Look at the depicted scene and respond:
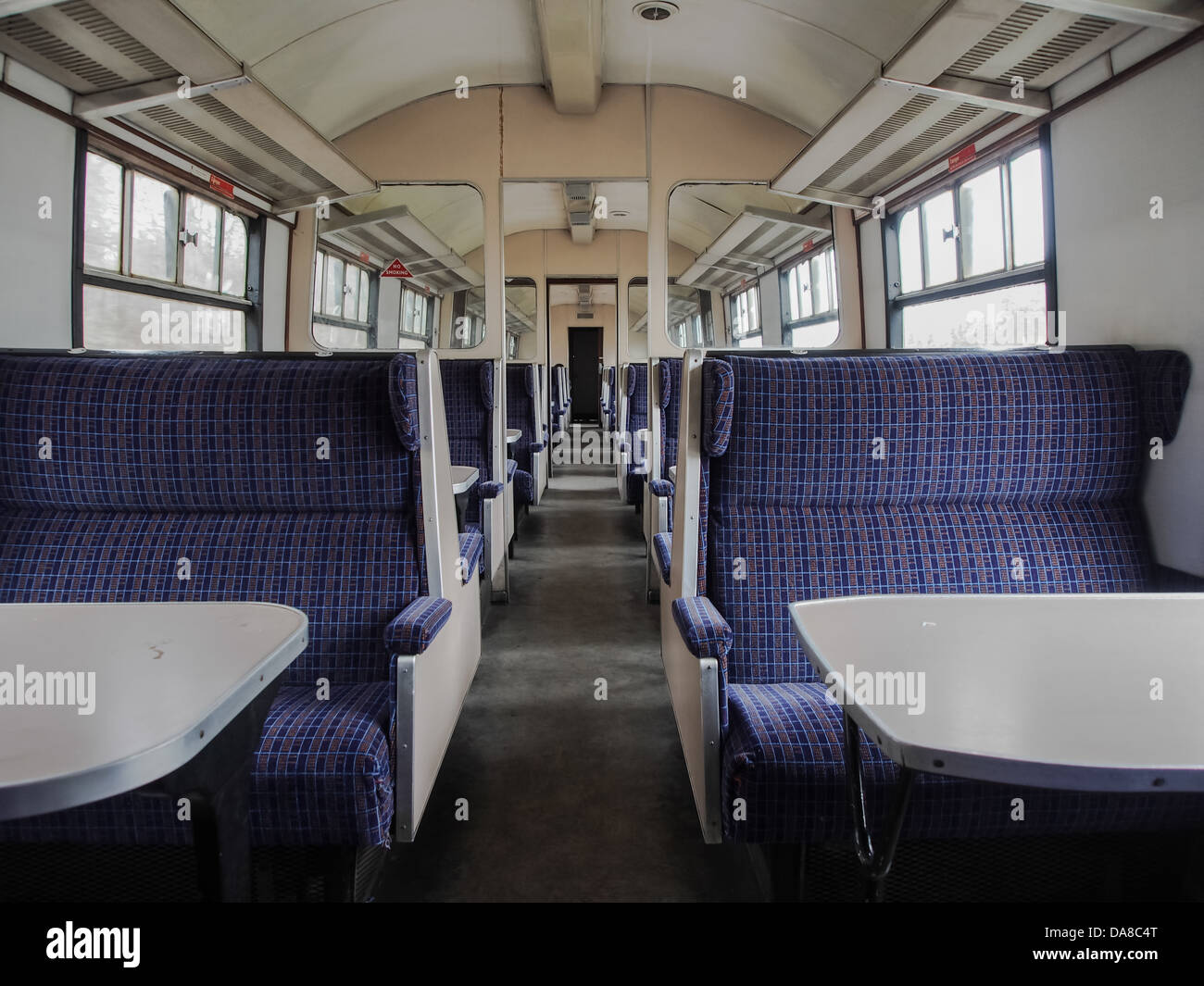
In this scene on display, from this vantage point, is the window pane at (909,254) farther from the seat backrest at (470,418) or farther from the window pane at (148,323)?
the window pane at (148,323)

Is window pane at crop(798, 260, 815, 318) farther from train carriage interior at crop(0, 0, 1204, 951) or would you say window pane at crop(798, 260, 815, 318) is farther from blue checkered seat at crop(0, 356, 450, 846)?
blue checkered seat at crop(0, 356, 450, 846)

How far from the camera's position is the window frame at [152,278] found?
3055 millimetres

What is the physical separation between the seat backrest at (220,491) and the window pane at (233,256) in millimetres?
2485

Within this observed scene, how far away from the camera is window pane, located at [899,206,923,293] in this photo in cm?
423

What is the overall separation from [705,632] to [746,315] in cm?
420

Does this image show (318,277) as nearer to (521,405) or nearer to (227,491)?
(521,405)

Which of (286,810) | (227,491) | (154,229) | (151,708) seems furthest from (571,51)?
(151,708)

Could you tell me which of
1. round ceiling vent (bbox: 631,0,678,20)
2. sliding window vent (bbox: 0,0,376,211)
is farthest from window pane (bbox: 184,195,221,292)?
round ceiling vent (bbox: 631,0,678,20)

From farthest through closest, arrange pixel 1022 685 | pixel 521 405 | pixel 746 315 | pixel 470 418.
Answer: pixel 521 405 → pixel 746 315 → pixel 470 418 → pixel 1022 685

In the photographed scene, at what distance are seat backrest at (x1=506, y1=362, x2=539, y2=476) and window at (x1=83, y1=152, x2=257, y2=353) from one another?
2.28 metres

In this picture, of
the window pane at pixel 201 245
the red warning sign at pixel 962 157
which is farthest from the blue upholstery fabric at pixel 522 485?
the red warning sign at pixel 962 157

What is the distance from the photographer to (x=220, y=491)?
6.74ft
